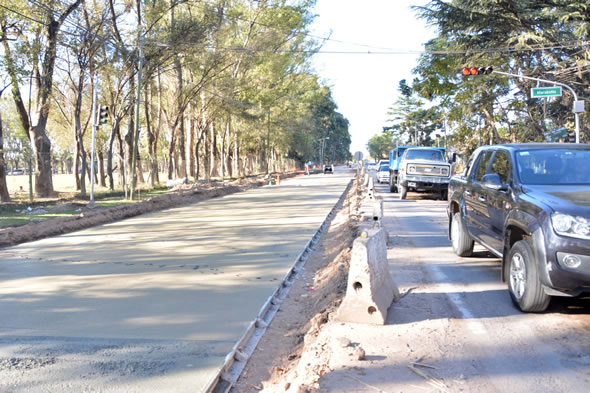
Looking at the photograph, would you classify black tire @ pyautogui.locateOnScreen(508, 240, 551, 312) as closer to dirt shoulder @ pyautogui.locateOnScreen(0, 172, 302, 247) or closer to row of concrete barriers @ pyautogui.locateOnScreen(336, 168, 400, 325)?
row of concrete barriers @ pyautogui.locateOnScreen(336, 168, 400, 325)

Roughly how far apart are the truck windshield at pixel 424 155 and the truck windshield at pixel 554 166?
1698 cm

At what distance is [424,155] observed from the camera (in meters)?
24.3

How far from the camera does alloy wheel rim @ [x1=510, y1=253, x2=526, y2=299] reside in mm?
5883

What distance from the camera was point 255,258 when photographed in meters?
9.84

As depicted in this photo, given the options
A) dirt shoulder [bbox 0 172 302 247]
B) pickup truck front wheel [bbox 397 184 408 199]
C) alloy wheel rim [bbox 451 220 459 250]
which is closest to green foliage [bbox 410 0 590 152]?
pickup truck front wheel [bbox 397 184 408 199]

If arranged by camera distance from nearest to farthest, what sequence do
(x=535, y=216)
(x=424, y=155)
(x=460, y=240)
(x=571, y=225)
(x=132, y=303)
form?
(x=571, y=225) → (x=535, y=216) → (x=132, y=303) → (x=460, y=240) → (x=424, y=155)

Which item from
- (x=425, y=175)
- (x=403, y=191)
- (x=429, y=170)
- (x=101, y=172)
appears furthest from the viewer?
(x=101, y=172)

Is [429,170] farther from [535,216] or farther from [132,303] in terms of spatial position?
[132,303]

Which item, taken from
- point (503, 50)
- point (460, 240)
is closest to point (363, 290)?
point (460, 240)

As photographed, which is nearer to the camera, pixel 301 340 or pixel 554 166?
pixel 301 340

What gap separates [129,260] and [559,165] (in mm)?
7229

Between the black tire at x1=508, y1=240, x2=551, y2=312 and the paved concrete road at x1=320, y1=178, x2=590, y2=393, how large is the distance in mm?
153

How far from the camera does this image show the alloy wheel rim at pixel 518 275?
19.3 ft

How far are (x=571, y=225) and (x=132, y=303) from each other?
5215 millimetres
